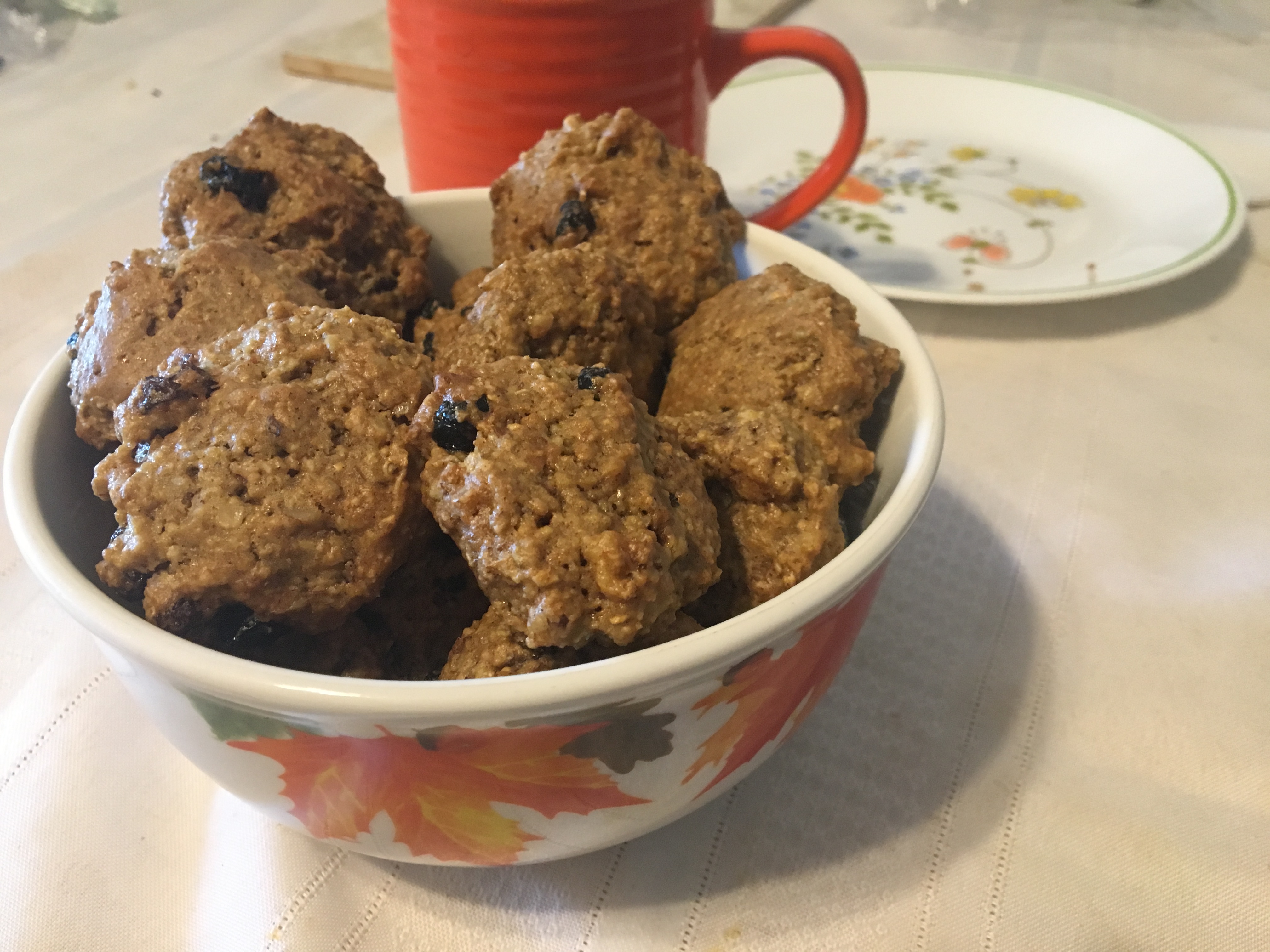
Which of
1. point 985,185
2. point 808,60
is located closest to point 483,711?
point 808,60

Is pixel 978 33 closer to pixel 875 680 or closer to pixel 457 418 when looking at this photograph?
pixel 875 680

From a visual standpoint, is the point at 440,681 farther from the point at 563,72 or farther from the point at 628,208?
the point at 563,72

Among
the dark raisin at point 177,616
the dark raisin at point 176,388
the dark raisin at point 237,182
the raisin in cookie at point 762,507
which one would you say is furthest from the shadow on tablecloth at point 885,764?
the dark raisin at point 237,182

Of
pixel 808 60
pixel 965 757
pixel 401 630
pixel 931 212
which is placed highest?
pixel 808 60

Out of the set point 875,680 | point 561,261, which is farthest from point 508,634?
point 875,680

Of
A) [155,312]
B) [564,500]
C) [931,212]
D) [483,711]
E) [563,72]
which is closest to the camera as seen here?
[483,711]

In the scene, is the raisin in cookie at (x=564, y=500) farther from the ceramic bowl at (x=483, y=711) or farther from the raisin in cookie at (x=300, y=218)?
the raisin in cookie at (x=300, y=218)

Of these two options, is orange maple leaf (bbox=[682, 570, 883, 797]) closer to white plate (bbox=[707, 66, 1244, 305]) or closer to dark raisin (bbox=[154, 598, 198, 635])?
dark raisin (bbox=[154, 598, 198, 635])
